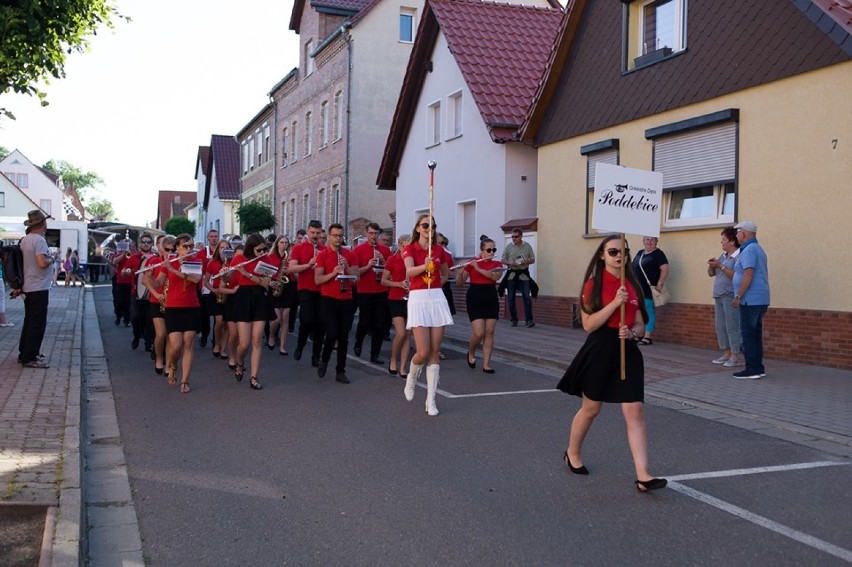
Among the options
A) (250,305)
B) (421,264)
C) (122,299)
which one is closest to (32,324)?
(250,305)

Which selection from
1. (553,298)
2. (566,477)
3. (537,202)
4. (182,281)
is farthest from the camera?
(537,202)

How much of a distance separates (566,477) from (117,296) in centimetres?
1458

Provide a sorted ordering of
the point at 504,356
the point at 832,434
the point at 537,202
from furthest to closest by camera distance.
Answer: the point at 537,202 < the point at 504,356 < the point at 832,434

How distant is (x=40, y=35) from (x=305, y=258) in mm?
4288

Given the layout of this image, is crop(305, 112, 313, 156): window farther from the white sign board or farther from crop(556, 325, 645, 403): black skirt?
crop(556, 325, 645, 403): black skirt

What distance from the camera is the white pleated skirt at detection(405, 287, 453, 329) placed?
8.48m

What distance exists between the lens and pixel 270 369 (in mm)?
11742

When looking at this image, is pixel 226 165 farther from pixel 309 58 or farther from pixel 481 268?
pixel 481 268

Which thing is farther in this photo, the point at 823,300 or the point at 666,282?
the point at 666,282

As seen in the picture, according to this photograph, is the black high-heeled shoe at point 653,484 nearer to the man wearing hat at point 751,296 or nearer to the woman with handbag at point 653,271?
the man wearing hat at point 751,296

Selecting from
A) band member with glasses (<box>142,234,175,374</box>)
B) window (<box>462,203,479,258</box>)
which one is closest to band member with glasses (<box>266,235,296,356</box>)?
band member with glasses (<box>142,234,175,374</box>)

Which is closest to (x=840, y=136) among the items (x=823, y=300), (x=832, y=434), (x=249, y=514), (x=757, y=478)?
(x=823, y=300)

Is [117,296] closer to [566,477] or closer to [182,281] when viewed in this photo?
[182,281]

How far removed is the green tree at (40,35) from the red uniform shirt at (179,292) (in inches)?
136
